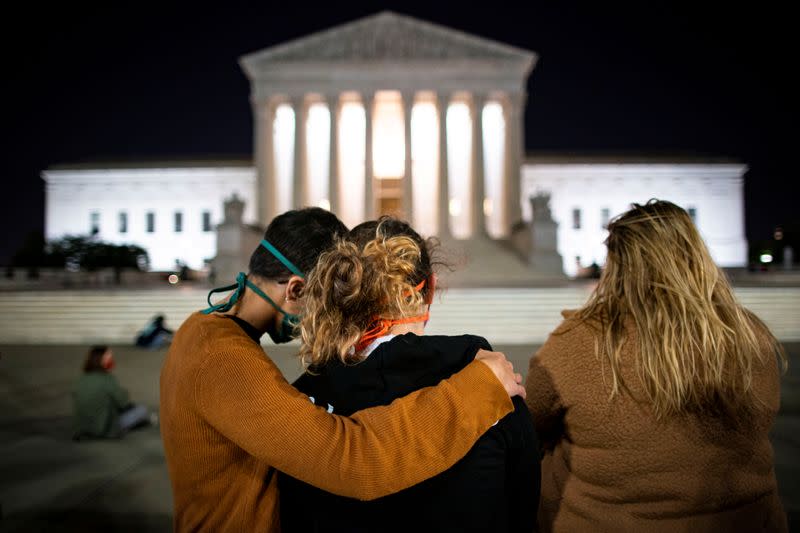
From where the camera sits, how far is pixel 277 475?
2.05m

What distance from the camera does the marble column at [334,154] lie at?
115 feet

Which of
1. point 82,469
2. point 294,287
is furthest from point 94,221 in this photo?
point 294,287

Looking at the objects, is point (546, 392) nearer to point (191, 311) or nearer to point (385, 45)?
point (191, 311)

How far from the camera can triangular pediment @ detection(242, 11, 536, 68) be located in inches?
1390

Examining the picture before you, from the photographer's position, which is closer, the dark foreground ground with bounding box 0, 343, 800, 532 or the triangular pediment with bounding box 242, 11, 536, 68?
the dark foreground ground with bounding box 0, 343, 800, 532

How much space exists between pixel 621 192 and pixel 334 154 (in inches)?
1374

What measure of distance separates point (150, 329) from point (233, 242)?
45.9ft

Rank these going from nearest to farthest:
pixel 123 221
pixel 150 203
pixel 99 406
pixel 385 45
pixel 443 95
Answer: pixel 99 406 → pixel 443 95 → pixel 385 45 → pixel 150 203 → pixel 123 221

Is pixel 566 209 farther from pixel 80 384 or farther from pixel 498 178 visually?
pixel 80 384

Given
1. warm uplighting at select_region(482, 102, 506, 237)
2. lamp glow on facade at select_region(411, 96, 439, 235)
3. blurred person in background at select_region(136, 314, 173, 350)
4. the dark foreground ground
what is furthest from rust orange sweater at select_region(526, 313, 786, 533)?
lamp glow on facade at select_region(411, 96, 439, 235)

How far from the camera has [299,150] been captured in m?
35.5

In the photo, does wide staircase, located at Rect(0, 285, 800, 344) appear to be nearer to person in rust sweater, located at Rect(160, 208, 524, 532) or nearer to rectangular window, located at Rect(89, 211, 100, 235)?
person in rust sweater, located at Rect(160, 208, 524, 532)

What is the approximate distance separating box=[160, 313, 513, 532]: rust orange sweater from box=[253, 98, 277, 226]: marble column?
34837 mm

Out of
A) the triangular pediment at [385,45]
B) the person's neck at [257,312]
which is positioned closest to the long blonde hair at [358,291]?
the person's neck at [257,312]
